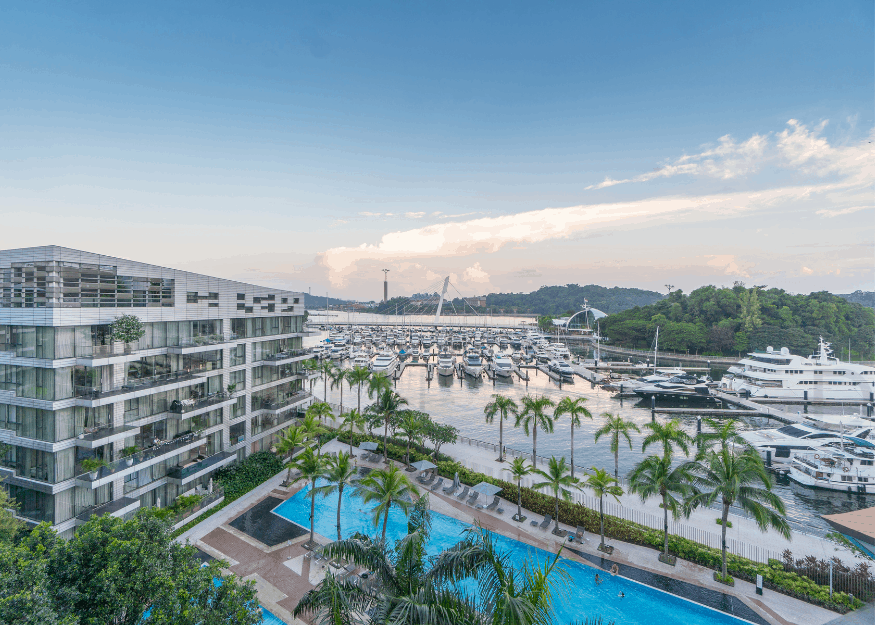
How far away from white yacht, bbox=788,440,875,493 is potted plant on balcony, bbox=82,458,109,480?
4888 centimetres

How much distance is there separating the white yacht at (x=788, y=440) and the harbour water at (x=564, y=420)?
9.91 feet

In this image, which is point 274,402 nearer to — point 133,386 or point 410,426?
point 410,426

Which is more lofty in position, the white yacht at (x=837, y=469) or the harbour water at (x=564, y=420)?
the white yacht at (x=837, y=469)

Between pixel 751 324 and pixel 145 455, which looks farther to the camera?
pixel 751 324

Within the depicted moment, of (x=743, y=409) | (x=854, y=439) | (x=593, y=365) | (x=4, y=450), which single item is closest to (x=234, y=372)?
(x=4, y=450)

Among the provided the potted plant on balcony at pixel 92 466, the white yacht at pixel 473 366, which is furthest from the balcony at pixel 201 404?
the white yacht at pixel 473 366

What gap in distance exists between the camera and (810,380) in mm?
62594

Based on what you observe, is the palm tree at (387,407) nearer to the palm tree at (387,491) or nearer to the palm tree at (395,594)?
the palm tree at (387,491)

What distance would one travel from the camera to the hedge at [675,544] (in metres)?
18.1

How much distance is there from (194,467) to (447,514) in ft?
51.5

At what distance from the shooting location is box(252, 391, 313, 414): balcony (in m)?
33.2

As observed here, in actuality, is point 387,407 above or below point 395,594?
below

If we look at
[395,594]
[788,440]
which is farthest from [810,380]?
[395,594]

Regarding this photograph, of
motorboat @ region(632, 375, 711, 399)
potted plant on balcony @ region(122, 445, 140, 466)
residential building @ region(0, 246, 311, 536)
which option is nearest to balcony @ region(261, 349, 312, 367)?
residential building @ region(0, 246, 311, 536)
